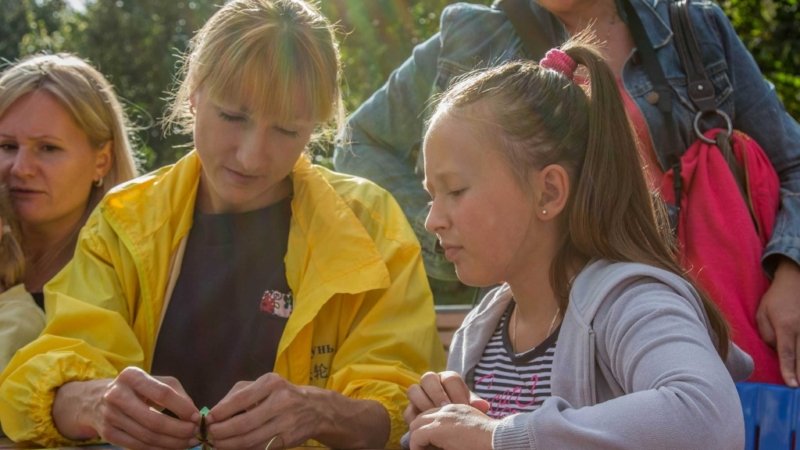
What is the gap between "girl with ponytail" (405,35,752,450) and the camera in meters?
2.02

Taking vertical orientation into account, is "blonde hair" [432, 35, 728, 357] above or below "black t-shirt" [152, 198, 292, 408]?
above

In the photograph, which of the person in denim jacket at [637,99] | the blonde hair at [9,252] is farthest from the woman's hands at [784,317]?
the blonde hair at [9,252]

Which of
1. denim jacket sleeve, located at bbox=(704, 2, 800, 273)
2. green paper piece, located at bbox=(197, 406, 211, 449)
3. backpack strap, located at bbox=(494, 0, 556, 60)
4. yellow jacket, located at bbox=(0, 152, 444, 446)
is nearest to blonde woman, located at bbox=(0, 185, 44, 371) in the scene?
yellow jacket, located at bbox=(0, 152, 444, 446)

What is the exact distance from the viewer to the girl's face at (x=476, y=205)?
2.24 meters

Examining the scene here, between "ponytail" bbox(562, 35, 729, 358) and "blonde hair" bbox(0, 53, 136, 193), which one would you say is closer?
"ponytail" bbox(562, 35, 729, 358)

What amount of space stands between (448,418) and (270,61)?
1.21 meters

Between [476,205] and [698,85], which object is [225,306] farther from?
[698,85]

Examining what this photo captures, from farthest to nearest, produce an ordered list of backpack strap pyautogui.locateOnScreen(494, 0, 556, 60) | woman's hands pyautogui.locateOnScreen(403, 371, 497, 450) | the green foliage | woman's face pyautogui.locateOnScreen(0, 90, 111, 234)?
the green foliage → woman's face pyautogui.locateOnScreen(0, 90, 111, 234) → backpack strap pyautogui.locateOnScreen(494, 0, 556, 60) → woman's hands pyautogui.locateOnScreen(403, 371, 497, 450)

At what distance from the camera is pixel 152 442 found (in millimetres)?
2266

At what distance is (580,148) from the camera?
2.31m

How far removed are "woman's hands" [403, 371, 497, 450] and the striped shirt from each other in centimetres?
16

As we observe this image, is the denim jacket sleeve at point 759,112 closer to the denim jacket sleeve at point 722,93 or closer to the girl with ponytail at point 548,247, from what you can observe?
the denim jacket sleeve at point 722,93

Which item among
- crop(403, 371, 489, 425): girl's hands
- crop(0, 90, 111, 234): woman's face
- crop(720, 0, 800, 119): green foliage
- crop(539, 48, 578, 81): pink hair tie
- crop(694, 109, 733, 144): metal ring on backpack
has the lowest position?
crop(720, 0, 800, 119): green foliage

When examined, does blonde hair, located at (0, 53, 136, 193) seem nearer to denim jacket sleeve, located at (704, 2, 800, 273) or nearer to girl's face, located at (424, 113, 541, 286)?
girl's face, located at (424, 113, 541, 286)
